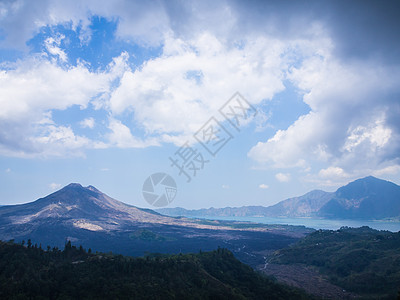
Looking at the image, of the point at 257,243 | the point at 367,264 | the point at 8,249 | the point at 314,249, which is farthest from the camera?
the point at 257,243

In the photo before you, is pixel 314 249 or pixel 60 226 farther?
pixel 60 226

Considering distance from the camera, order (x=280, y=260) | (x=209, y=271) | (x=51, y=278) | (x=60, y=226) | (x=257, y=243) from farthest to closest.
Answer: (x=60, y=226) → (x=257, y=243) → (x=280, y=260) → (x=209, y=271) → (x=51, y=278)

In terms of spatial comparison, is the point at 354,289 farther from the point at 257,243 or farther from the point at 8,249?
the point at 257,243

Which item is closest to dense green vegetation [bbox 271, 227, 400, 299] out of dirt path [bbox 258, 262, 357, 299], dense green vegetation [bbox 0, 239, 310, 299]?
dirt path [bbox 258, 262, 357, 299]

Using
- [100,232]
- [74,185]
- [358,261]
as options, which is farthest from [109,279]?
[74,185]

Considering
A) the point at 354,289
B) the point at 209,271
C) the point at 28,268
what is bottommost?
the point at 354,289

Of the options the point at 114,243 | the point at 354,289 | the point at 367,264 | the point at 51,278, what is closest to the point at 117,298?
the point at 51,278
